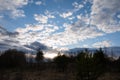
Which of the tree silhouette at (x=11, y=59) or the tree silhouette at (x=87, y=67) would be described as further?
the tree silhouette at (x=11, y=59)

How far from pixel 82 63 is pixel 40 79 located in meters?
20.2

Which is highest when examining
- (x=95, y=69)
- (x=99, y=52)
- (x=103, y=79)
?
(x=99, y=52)

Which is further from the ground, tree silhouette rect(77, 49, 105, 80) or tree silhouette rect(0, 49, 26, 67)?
tree silhouette rect(0, 49, 26, 67)

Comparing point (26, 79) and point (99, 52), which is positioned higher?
point (99, 52)

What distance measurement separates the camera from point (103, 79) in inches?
1635

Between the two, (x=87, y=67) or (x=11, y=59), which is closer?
(x=87, y=67)

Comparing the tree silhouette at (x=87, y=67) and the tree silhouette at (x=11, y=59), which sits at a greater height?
the tree silhouette at (x=11, y=59)

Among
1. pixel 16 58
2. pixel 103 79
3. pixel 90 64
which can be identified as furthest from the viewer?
pixel 16 58

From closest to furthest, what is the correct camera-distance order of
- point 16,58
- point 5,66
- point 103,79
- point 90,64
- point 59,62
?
point 90,64
point 103,79
point 59,62
point 5,66
point 16,58

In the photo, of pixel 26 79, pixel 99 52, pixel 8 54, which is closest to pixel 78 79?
pixel 26 79

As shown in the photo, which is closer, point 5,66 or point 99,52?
point 99,52

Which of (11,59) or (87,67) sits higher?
(11,59)

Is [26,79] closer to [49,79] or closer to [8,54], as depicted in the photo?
[49,79]

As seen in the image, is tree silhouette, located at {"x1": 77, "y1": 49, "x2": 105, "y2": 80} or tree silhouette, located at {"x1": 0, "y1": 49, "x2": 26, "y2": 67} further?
tree silhouette, located at {"x1": 0, "y1": 49, "x2": 26, "y2": 67}
